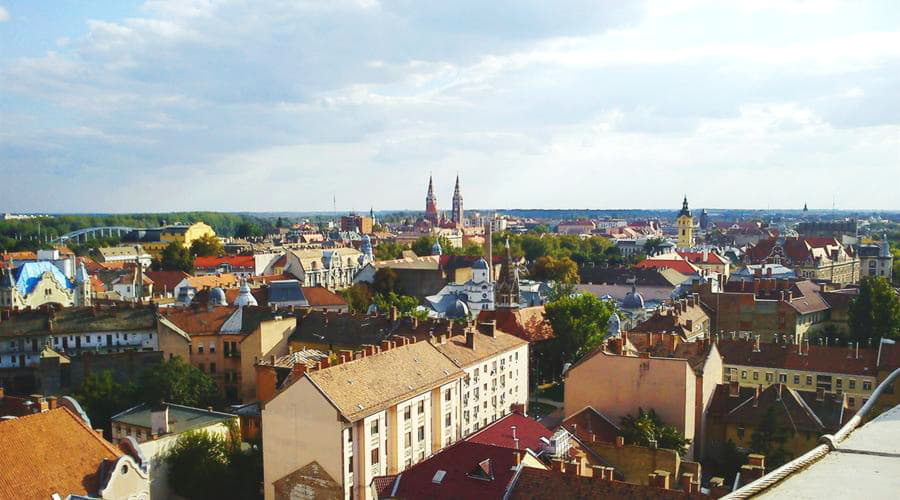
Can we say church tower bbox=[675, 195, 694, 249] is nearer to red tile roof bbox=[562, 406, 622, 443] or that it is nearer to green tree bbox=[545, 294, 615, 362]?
green tree bbox=[545, 294, 615, 362]

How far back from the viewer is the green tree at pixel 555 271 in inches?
4551

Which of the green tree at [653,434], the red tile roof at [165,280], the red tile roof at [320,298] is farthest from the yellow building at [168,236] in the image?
the green tree at [653,434]

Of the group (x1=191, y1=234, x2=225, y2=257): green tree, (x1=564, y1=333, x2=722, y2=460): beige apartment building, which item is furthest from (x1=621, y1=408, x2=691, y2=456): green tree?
(x1=191, y1=234, x2=225, y2=257): green tree

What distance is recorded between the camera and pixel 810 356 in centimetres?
5341

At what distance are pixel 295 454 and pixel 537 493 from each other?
13341 mm

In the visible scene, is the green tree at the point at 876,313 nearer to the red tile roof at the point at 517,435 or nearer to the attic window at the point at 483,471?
the red tile roof at the point at 517,435

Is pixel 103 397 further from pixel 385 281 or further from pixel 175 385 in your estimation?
pixel 385 281

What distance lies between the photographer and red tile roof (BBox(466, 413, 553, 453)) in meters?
33.8

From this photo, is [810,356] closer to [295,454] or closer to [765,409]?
[765,409]

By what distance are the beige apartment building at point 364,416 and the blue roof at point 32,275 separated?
5984 centimetres

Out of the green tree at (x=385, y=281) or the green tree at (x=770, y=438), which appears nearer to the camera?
the green tree at (x=770, y=438)

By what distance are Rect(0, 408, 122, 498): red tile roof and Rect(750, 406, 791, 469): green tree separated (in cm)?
3099

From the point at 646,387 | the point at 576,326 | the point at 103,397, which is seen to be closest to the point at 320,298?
the point at 576,326

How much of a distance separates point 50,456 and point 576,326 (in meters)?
42.5
